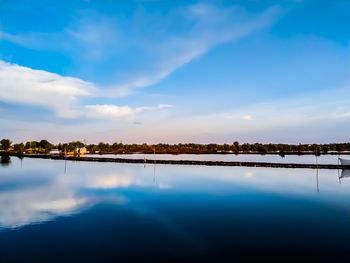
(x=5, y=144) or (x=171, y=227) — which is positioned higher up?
(x=5, y=144)

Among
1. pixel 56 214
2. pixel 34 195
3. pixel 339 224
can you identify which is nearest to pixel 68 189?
pixel 34 195

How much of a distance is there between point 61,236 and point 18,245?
6.65 ft

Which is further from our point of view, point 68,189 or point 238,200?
point 68,189

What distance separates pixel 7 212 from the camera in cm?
1755

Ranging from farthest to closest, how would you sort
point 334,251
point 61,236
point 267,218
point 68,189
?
point 68,189 < point 267,218 < point 61,236 < point 334,251

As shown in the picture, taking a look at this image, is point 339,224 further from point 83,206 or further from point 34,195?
point 34,195

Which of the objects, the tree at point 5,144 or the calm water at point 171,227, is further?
the tree at point 5,144

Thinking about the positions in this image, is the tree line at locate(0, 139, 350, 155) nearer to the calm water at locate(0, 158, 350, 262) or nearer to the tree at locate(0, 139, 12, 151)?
the tree at locate(0, 139, 12, 151)

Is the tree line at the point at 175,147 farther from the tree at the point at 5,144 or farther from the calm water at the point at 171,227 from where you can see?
the calm water at the point at 171,227

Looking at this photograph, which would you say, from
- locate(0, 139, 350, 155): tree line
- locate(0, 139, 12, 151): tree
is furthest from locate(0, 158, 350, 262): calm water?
locate(0, 139, 12, 151): tree

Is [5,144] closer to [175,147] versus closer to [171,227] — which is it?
[175,147]

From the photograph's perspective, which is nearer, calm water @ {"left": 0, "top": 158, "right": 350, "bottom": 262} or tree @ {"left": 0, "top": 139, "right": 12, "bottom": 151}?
calm water @ {"left": 0, "top": 158, "right": 350, "bottom": 262}

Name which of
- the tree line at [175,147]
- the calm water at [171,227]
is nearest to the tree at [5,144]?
the tree line at [175,147]

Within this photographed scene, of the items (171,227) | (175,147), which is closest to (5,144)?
(175,147)
